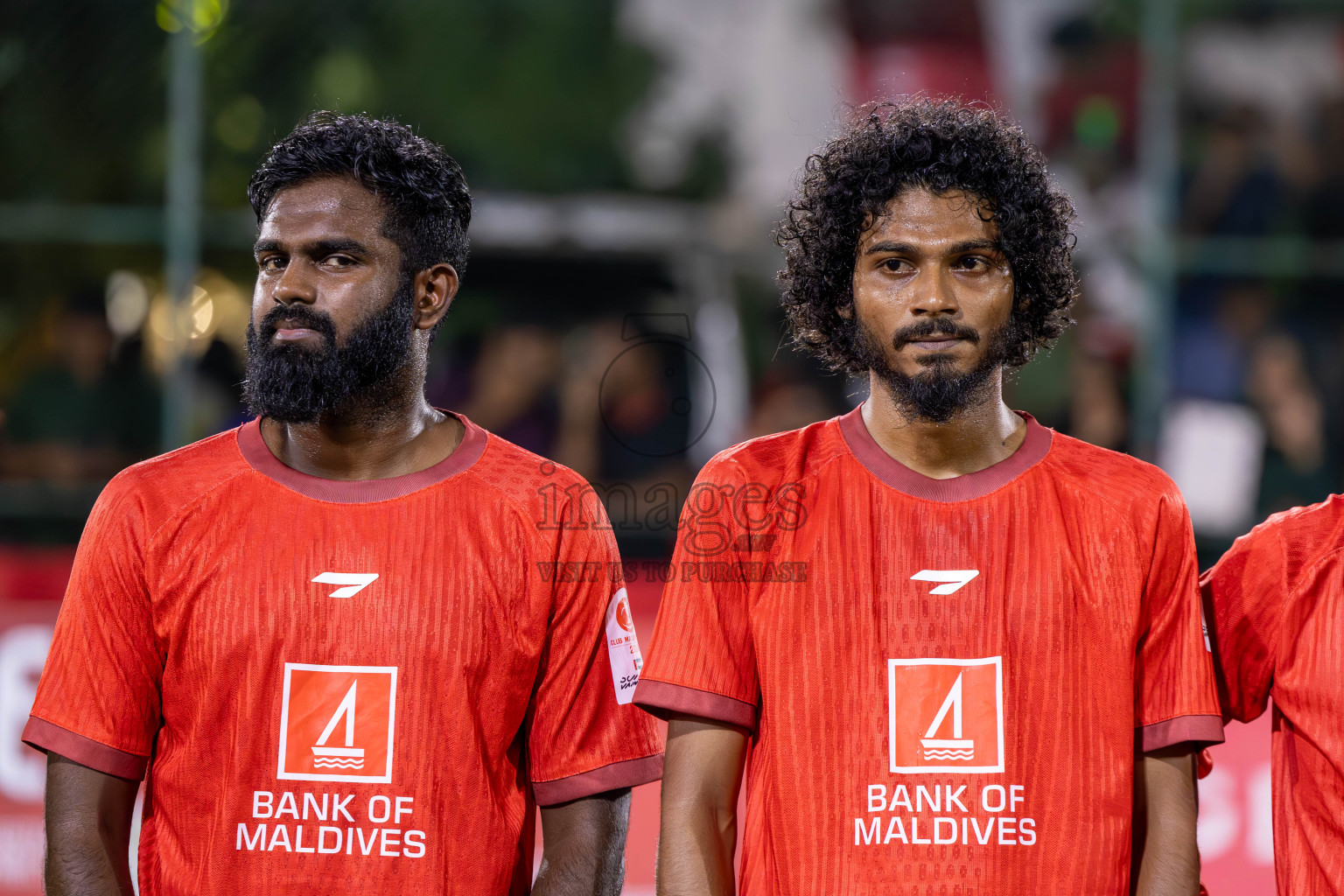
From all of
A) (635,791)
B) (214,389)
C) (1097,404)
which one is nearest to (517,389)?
(214,389)

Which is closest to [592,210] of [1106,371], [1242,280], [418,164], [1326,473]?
[1106,371]

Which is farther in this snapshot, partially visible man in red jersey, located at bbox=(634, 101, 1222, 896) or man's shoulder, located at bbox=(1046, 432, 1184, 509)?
man's shoulder, located at bbox=(1046, 432, 1184, 509)

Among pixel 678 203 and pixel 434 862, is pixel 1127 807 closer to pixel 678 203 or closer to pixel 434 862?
pixel 434 862

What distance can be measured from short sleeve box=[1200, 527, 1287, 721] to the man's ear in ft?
5.56

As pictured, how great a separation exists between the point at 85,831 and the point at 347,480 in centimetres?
80

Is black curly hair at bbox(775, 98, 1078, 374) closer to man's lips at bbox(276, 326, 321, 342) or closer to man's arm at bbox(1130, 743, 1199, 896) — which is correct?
man's arm at bbox(1130, 743, 1199, 896)

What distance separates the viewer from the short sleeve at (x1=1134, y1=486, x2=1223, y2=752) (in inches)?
108

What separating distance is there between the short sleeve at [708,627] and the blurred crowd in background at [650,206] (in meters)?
3.79

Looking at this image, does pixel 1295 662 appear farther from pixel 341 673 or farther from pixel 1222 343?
pixel 1222 343

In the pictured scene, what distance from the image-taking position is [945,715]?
108 inches

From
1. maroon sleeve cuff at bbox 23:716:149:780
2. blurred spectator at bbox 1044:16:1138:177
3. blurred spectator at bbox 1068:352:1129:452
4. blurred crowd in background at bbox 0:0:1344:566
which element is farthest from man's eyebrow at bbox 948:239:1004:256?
blurred spectator at bbox 1044:16:1138:177

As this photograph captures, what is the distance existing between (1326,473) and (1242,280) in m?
1.10

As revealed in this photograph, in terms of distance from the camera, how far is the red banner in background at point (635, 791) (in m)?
4.78

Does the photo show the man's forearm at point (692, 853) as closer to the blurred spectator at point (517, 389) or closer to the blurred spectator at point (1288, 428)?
the blurred spectator at point (517, 389)
